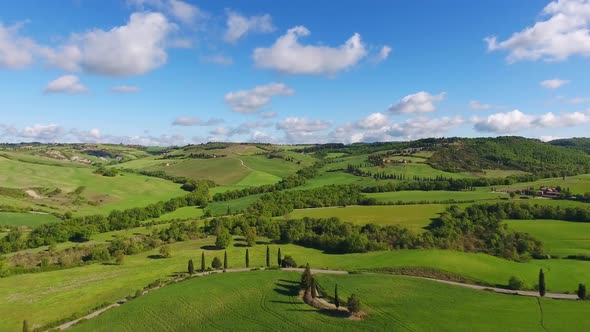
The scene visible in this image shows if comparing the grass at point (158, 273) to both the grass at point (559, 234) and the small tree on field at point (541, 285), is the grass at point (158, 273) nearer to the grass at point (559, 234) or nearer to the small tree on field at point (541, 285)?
the small tree on field at point (541, 285)

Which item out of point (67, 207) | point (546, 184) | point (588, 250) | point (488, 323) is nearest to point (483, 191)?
point (546, 184)

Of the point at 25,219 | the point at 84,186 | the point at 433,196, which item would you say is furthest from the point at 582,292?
the point at 84,186

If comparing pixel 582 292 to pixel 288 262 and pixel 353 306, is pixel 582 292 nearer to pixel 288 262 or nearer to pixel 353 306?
pixel 353 306

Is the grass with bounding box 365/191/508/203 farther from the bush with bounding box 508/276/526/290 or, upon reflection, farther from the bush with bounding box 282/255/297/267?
the bush with bounding box 508/276/526/290

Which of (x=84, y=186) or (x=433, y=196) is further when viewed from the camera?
(x=84, y=186)

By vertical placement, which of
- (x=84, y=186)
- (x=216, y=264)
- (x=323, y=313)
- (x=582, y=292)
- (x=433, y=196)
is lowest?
(x=323, y=313)

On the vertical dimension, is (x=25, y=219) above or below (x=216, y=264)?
above
